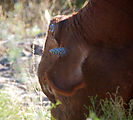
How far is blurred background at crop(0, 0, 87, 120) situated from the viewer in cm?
279

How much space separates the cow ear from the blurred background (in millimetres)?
326

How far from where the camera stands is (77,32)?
2.22 m

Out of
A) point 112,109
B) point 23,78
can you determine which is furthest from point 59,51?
point 23,78

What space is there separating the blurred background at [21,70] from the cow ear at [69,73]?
1.07 feet

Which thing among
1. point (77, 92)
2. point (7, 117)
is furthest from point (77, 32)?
point (7, 117)

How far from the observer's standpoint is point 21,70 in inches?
199

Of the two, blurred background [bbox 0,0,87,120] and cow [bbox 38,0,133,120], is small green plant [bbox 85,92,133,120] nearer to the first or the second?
cow [bbox 38,0,133,120]

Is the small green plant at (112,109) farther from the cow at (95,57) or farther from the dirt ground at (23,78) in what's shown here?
the dirt ground at (23,78)

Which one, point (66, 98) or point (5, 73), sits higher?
point (5, 73)

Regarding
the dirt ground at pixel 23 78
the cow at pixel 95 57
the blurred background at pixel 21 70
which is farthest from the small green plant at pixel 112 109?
the dirt ground at pixel 23 78

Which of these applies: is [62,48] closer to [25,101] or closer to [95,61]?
[95,61]

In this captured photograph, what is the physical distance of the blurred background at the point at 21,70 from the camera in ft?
9.17

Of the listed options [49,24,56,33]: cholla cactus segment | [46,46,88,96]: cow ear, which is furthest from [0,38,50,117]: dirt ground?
[46,46,88,96]: cow ear

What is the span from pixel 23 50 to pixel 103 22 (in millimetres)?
5086
